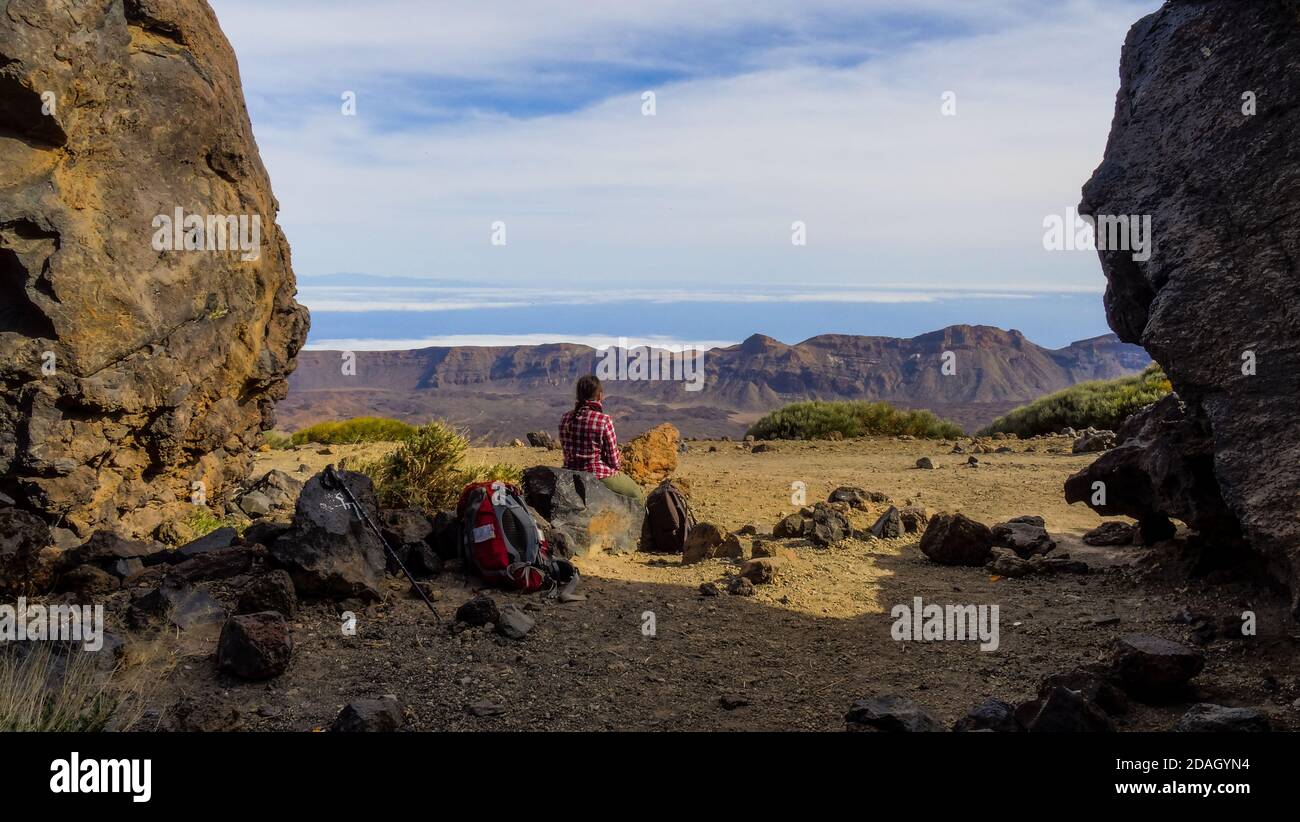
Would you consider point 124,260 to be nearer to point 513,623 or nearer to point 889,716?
point 513,623

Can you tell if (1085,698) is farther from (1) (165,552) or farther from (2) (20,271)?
(2) (20,271)

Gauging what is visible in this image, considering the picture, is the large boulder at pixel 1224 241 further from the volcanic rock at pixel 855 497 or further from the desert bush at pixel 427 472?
the desert bush at pixel 427 472

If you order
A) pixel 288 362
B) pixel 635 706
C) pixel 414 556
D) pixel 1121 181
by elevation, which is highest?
pixel 1121 181

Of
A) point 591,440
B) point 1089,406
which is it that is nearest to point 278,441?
point 591,440

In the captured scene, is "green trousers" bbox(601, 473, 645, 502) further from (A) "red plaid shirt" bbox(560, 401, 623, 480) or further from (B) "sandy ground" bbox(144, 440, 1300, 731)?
(B) "sandy ground" bbox(144, 440, 1300, 731)

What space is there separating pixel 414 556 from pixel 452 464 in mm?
2863

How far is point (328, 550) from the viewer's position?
6.98 metres

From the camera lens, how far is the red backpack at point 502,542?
24.7 feet

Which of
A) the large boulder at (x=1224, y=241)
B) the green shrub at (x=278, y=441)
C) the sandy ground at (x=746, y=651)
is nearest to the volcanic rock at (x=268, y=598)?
the sandy ground at (x=746, y=651)

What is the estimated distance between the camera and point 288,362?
10773 millimetres

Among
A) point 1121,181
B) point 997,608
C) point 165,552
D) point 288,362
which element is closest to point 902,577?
point 997,608

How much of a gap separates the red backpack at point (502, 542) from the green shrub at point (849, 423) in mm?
13504
